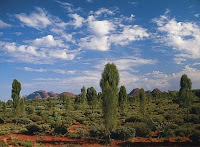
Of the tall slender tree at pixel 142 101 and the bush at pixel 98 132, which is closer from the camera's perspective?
the bush at pixel 98 132

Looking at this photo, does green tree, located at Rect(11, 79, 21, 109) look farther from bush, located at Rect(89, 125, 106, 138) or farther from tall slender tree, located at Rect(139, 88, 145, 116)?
tall slender tree, located at Rect(139, 88, 145, 116)

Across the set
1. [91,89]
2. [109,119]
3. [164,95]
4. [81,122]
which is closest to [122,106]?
[91,89]

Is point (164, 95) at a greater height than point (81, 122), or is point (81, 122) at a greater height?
point (164, 95)

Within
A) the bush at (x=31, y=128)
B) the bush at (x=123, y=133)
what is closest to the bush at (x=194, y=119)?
the bush at (x=123, y=133)

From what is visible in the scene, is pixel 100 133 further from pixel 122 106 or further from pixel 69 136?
pixel 122 106

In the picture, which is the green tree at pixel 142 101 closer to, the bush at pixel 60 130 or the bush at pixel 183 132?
the bush at pixel 183 132

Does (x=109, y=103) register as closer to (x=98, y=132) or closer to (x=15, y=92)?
(x=98, y=132)

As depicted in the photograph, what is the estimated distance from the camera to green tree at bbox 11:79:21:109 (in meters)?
35.8

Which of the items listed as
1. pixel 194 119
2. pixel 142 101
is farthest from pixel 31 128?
pixel 194 119

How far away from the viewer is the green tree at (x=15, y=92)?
35.8 metres

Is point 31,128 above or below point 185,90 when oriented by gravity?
below

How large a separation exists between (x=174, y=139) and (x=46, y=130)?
1875 cm

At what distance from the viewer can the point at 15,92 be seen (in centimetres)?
3594

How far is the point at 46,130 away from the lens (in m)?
31.0
